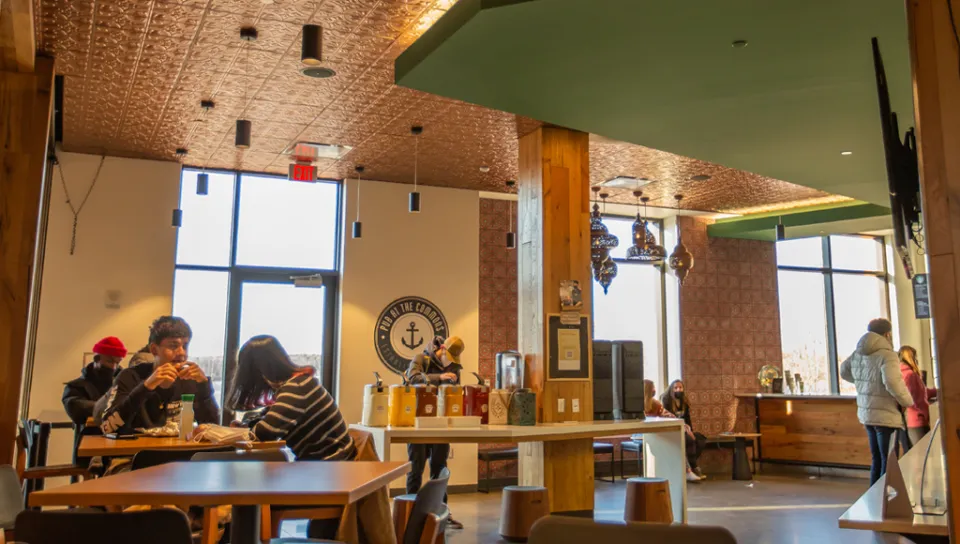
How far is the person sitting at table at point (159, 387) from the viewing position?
4152 mm

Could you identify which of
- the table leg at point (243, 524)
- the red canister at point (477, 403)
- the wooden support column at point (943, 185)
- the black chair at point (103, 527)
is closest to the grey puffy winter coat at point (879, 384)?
the red canister at point (477, 403)

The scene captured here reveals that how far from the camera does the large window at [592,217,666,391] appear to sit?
10883 mm

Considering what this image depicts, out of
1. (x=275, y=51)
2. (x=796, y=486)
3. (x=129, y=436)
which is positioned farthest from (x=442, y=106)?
(x=796, y=486)

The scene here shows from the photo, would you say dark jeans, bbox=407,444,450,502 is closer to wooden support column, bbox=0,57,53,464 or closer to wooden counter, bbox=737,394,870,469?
wooden support column, bbox=0,57,53,464

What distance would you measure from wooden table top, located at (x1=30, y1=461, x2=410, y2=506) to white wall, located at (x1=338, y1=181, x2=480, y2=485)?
5.96m

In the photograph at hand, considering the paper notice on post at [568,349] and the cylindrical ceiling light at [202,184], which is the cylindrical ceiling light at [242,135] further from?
the paper notice on post at [568,349]

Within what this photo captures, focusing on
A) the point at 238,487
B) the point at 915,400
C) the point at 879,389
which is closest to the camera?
the point at 238,487

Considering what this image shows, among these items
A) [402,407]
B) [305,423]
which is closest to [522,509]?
[402,407]

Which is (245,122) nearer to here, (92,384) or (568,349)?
(92,384)

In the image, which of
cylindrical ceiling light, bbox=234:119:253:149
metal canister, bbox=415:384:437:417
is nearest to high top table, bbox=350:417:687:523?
metal canister, bbox=415:384:437:417

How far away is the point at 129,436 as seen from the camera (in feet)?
13.7

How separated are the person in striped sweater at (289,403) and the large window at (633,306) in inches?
290

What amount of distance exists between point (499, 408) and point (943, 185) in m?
3.52

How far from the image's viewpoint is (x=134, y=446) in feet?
12.6
